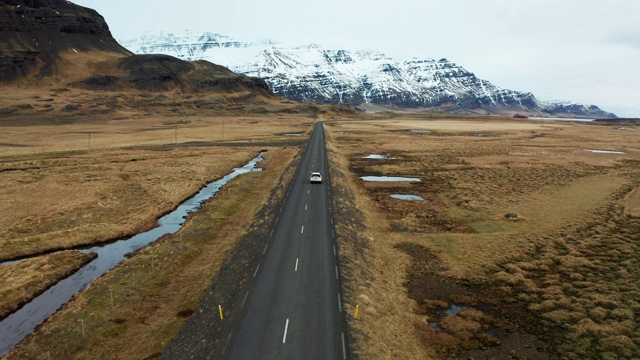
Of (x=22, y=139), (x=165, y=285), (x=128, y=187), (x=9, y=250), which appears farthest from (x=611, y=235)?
(x=22, y=139)

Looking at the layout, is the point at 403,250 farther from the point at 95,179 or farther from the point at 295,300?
the point at 95,179

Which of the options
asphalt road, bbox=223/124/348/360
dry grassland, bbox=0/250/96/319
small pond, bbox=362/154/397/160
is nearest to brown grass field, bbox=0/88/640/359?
dry grassland, bbox=0/250/96/319

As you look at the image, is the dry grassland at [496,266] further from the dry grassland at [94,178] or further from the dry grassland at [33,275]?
the dry grassland at [94,178]

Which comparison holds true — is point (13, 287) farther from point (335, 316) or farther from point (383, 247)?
point (383, 247)

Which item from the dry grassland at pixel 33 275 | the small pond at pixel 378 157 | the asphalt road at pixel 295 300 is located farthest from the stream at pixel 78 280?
the small pond at pixel 378 157

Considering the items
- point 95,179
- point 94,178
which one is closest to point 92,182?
point 95,179

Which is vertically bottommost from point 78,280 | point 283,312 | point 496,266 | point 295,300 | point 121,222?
point 78,280

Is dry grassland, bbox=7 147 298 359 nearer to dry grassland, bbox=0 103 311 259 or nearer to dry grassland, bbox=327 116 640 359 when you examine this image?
dry grassland, bbox=0 103 311 259
